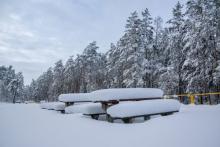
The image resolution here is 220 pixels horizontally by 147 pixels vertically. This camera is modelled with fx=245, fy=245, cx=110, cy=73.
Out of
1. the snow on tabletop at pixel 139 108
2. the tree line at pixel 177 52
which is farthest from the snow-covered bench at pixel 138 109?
the tree line at pixel 177 52

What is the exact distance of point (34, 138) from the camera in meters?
7.52

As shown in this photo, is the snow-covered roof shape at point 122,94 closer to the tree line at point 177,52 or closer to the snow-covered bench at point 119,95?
the snow-covered bench at point 119,95

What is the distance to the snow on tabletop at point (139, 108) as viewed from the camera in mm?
9641

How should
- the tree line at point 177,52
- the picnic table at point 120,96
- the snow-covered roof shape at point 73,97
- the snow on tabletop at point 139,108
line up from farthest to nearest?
the tree line at point 177,52 < the snow-covered roof shape at point 73,97 < the picnic table at point 120,96 < the snow on tabletop at point 139,108

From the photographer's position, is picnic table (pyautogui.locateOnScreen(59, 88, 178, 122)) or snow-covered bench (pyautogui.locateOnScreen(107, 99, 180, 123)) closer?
snow-covered bench (pyautogui.locateOnScreen(107, 99, 180, 123))

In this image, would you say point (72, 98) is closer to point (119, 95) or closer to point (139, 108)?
point (119, 95)

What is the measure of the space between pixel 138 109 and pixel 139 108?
0.23 feet

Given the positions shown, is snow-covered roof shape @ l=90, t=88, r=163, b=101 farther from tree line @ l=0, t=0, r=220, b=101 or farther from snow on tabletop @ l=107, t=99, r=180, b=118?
tree line @ l=0, t=0, r=220, b=101

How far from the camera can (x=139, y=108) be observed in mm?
9906

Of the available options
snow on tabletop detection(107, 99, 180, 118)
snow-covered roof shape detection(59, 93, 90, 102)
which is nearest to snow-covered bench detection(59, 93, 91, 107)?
snow-covered roof shape detection(59, 93, 90, 102)

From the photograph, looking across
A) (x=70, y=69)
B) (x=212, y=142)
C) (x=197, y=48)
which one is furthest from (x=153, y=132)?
(x=70, y=69)

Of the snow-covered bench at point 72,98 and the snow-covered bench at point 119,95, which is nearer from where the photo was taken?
the snow-covered bench at point 119,95

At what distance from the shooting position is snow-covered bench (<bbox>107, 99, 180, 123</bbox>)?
965 centimetres

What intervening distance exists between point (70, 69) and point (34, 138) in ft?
225
